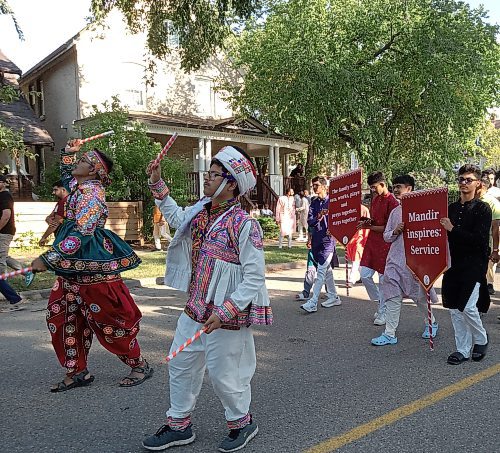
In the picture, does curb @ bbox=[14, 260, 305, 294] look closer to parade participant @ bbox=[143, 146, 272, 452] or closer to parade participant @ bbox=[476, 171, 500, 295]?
parade participant @ bbox=[476, 171, 500, 295]

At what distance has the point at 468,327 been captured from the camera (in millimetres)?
5332

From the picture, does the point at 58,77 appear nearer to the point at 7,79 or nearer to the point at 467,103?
the point at 7,79

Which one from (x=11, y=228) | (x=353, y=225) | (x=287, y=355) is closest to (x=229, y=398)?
(x=287, y=355)

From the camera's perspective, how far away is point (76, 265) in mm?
4258

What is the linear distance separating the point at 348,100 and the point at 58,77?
12.6 meters

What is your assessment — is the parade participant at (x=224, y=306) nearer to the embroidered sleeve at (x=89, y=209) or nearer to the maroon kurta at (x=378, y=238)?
the embroidered sleeve at (x=89, y=209)

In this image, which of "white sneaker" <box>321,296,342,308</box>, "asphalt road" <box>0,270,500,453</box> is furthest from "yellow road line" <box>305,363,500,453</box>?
"white sneaker" <box>321,296,342,308</box>

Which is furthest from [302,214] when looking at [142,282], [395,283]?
[395,283]

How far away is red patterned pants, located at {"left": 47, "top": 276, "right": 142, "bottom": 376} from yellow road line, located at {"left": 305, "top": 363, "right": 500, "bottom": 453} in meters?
1.86

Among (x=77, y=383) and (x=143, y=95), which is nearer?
(x=77, y=383)

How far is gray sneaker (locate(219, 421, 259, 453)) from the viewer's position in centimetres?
337

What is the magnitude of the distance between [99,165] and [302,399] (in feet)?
8.02

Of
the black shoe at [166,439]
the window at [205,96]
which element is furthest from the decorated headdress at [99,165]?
the window at [205,96]

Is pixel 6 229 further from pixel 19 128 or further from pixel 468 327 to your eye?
pixel 19 128
